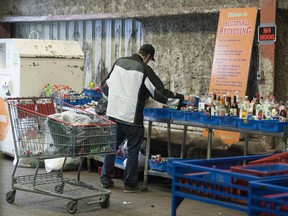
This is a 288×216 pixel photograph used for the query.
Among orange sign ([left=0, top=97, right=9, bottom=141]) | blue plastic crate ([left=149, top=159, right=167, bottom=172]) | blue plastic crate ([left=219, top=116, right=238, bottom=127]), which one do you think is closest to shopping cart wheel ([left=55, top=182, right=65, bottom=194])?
blue plastic crate ([left=149, top=159, right=167, bottom=172])

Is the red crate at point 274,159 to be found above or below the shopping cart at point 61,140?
above

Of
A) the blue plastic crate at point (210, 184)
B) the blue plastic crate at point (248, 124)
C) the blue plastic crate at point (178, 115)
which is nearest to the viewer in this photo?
the blue plastic crate at point (210, 184)

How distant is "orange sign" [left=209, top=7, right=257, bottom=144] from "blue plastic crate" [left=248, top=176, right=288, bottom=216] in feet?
17.2

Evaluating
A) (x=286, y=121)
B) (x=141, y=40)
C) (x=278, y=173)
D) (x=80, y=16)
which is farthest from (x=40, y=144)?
(x=80, y=16)

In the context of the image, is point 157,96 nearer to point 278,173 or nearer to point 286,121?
point 286,121

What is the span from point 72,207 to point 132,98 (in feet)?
5.79

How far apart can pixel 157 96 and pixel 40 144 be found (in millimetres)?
1681

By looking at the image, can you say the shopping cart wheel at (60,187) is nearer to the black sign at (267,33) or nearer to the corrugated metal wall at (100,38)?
the black sign at (267,33)

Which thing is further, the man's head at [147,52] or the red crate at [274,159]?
the man's head at [147,52]

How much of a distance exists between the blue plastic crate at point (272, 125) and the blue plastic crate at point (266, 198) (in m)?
2.85

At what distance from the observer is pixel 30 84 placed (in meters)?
10.3

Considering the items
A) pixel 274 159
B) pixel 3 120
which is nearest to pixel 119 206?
pixel 274 159

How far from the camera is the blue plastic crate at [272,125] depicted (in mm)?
6770

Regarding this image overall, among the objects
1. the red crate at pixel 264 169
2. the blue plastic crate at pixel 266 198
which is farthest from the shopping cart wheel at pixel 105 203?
the blue plastic crate at pixel 266 198
